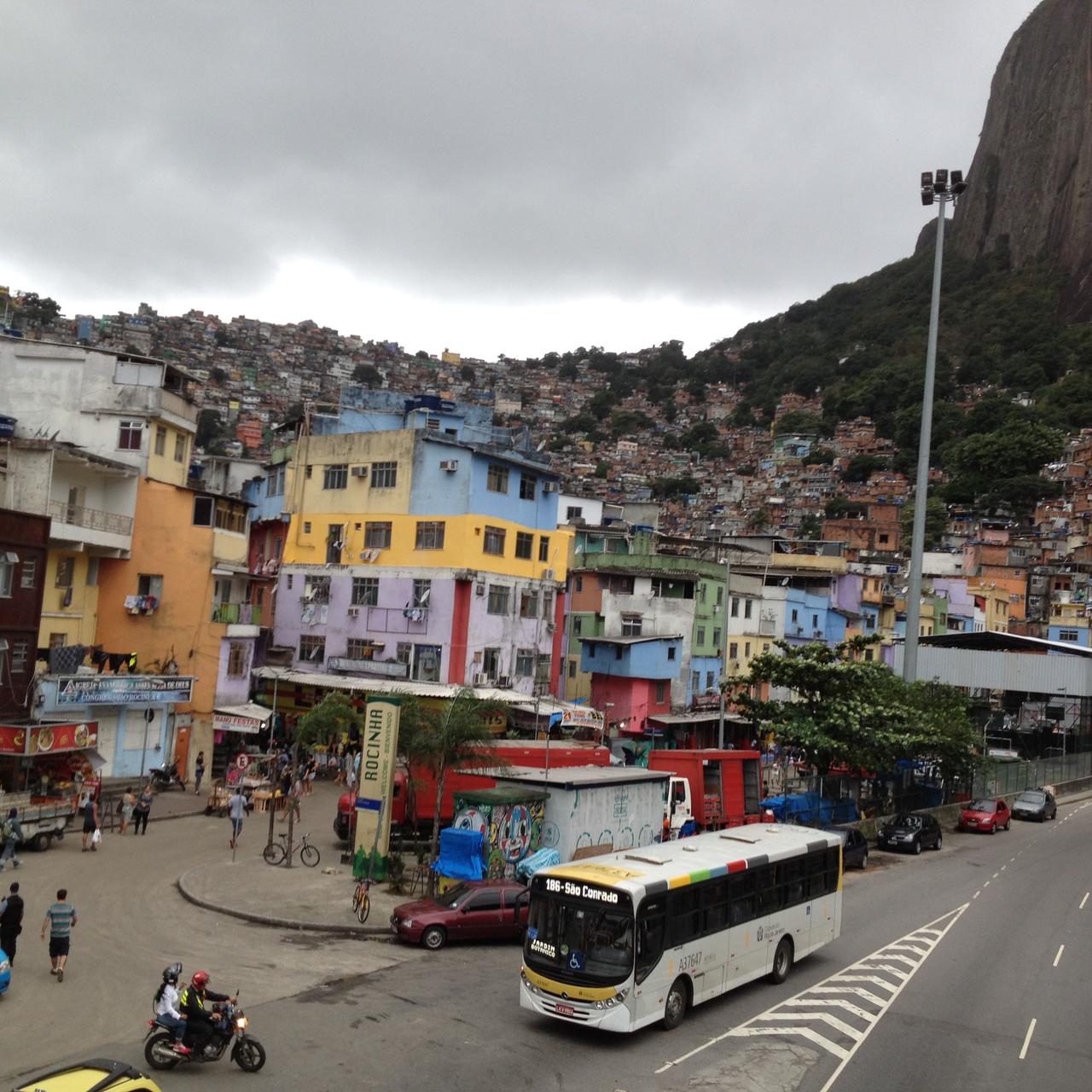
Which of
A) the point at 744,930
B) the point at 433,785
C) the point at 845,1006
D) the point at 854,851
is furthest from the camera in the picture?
the point at 854,851

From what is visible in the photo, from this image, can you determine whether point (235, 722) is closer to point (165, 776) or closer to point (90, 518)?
point (165, 776)

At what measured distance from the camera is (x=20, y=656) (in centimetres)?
3042

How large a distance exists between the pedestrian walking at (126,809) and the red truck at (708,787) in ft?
49.2

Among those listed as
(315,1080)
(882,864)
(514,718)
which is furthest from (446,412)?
(315,1080)

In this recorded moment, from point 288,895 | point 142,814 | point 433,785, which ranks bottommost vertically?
point 288,895

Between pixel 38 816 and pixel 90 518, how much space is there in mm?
12703

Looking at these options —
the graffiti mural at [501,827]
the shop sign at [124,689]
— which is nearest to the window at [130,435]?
the shop sign at [124,689]

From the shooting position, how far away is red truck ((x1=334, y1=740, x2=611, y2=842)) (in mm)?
27031

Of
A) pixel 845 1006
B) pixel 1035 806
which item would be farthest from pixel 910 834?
pixel 845 1006

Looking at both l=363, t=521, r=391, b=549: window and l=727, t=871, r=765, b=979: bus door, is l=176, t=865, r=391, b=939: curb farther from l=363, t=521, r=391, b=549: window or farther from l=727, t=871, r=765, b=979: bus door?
l=363, t=521, r=391, b=549: window

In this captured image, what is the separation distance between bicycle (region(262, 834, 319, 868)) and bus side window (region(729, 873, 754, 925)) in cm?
1226

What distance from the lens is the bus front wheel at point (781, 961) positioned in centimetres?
1803

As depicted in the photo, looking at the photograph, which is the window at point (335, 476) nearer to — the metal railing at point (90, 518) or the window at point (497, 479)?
the window at point (497, 479)

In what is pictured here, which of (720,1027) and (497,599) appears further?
(497,599)
